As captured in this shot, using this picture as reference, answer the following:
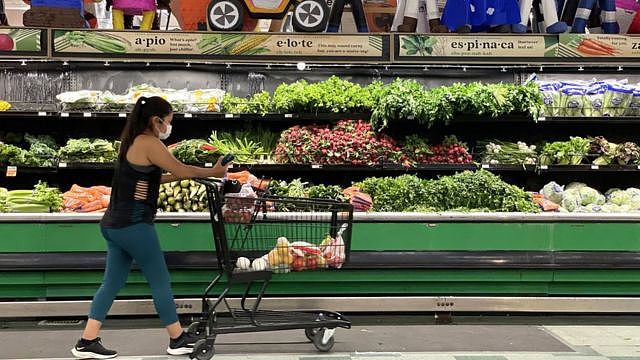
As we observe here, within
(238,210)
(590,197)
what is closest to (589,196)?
(590,197)

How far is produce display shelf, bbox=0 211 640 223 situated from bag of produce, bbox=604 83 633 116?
1120 millimetres

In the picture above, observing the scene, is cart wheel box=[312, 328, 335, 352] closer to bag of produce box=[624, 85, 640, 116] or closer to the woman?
the woman

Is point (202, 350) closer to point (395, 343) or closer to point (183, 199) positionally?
point (395, 343)

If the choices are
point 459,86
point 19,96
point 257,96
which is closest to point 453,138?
point 459,86

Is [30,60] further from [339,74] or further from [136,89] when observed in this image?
[339,74]

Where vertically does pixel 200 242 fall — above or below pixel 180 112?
below

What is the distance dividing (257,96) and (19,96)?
7.72 ft

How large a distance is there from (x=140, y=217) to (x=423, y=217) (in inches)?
94.0

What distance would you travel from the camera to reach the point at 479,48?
21.7 feet

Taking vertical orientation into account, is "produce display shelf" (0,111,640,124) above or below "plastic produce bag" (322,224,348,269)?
above

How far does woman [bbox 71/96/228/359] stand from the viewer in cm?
437

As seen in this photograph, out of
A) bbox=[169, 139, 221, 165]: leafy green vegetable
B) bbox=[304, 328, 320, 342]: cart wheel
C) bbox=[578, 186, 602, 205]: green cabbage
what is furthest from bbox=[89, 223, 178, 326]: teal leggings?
bbox=[578, 186, 602, 205]: green cabbage

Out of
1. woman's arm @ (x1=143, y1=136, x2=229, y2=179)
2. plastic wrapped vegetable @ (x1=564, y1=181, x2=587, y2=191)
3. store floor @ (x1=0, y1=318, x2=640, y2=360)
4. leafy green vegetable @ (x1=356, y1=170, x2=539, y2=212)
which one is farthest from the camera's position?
plastic wrapped vegetable @ (x1=564, y1=181, x2=587, y2=191)

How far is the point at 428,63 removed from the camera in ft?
21.7
